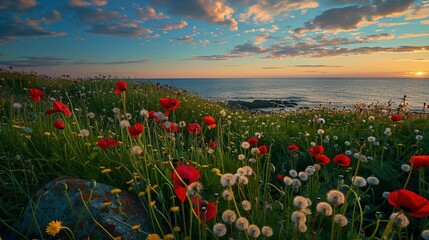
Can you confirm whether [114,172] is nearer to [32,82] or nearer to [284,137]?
[284,137]

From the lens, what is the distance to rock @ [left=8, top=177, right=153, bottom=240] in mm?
2520

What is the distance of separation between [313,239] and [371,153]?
327 centimetres

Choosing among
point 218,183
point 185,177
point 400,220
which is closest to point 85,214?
point 185,177

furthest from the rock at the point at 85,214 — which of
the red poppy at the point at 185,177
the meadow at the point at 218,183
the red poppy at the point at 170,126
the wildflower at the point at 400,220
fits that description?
the wildflower at the point at 400,220

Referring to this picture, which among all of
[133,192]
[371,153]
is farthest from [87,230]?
[371,153]

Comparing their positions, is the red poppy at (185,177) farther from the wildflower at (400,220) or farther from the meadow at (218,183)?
the wildflower at (400,220)

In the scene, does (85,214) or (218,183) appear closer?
(85,214)

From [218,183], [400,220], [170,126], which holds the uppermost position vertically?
[170,126]

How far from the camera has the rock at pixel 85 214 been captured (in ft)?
8.27

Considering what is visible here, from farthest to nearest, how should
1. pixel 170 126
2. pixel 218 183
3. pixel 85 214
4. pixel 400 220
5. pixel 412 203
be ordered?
pixel 170 126
pixel 218 183
pixel 85 214
pixel 400 220
pixel 412 203

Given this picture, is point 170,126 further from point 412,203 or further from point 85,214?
point 412,203

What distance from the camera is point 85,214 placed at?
2621 mm

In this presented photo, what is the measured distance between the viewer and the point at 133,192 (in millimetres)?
3152

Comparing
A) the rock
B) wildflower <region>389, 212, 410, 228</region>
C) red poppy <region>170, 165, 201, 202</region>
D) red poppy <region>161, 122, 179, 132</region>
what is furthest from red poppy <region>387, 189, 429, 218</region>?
red poppy <region>161, 122, 179, 132</region>
